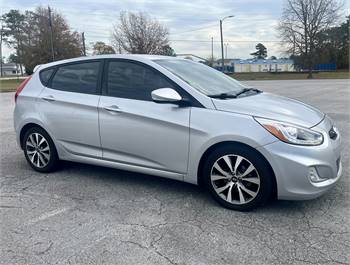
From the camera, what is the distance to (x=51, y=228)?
305 cm

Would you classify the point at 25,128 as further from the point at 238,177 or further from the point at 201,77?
the point at 238,177

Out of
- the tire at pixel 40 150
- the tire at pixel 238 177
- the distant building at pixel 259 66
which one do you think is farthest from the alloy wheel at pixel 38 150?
the distant building at pixel 259 66

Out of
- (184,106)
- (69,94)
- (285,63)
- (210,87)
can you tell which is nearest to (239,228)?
(184,106)

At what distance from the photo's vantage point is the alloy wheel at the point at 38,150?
14.9 ft

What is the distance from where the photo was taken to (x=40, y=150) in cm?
457

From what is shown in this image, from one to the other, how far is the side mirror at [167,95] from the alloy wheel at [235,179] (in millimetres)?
759

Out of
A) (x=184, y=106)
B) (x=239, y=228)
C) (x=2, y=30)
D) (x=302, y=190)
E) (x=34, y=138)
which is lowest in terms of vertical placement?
(x=239, y=228)

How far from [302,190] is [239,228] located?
2.25ft

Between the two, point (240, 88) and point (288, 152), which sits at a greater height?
point (240, 88)

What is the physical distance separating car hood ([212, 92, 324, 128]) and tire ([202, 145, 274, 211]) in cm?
38

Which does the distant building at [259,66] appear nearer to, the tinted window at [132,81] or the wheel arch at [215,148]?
the tinted window at [132,81]

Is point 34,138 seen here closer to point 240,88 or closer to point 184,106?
point 184,106

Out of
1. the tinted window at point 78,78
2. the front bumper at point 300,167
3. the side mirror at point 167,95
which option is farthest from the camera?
the tinted window at point 78,78

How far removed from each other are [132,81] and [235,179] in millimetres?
1635
